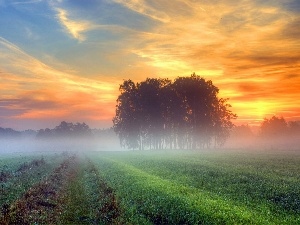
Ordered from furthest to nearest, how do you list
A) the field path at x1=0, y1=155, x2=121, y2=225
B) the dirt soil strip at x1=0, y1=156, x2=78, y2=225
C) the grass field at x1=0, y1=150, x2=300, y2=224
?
the field path at x1=0, y1=155, x2=121, y2=225 < the dirt soil strip at x1=0, y1=156, x2=78, y2=225 < the grass field at x1=0, y1=150, x2=300, y2=224

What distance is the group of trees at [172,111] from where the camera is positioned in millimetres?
103125

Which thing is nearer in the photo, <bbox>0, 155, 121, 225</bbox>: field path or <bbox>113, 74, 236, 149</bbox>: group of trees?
<bbox>0, 155, 121, 225</bbox>: field path

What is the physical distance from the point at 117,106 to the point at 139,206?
9536cm

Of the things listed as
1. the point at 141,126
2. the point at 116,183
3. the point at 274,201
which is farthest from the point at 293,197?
the point at 141,126

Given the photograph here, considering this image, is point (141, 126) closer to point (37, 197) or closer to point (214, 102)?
point (214, 102)

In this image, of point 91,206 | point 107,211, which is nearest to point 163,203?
point 107,211

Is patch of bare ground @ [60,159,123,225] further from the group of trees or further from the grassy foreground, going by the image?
the group of trees

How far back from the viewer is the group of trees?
103 m

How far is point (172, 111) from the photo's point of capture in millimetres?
106500

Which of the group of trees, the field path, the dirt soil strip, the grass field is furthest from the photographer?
the group of trees

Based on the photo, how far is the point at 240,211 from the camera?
57.8ft

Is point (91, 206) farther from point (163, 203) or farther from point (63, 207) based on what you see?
point (163, 203)

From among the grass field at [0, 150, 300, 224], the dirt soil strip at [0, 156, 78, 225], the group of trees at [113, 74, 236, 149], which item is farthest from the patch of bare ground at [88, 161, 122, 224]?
the group of trees at [113, 74, 236, 149]

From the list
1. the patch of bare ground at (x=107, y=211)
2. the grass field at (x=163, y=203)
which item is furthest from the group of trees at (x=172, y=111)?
the patch of bare ground at (x=107, y=211)
